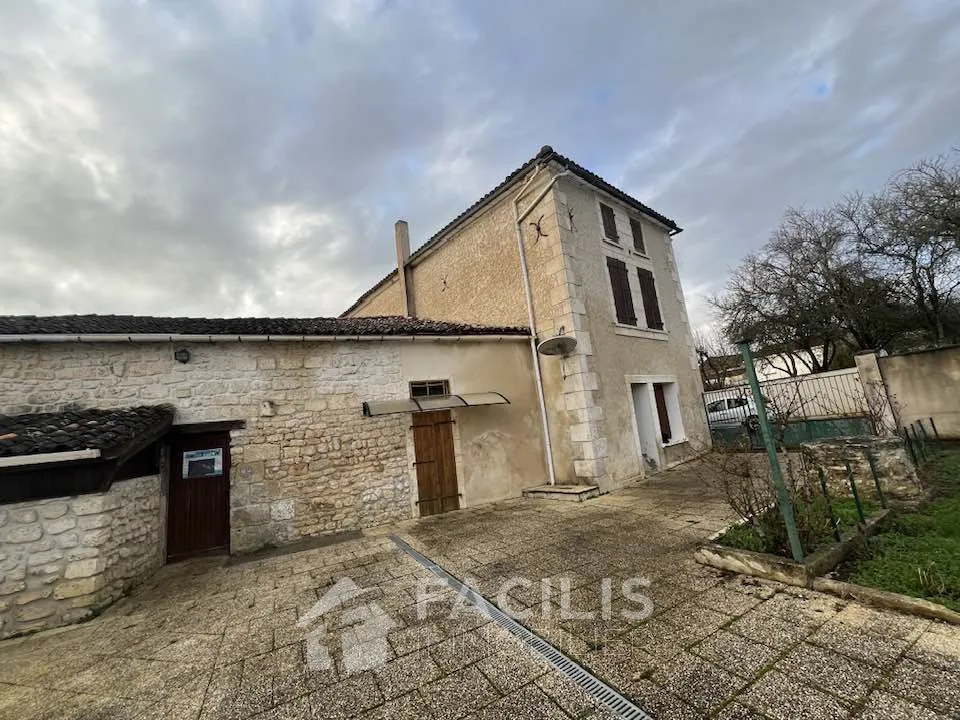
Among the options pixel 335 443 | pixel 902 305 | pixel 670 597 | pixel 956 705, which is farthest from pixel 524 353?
pixel 902 305

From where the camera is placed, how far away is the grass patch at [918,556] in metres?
2.96

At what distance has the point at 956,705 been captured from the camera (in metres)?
1.99

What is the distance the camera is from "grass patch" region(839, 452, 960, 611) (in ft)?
9.70

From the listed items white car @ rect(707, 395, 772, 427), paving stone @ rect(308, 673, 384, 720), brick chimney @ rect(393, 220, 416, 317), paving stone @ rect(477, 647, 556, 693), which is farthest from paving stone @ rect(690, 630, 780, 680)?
brick chimney @ rect(393, 220, 416, 317)

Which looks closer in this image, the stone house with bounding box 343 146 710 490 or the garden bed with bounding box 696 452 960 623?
the garden bed with bounding box 696 452 960 623

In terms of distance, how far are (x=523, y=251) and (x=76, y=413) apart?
27.4 ft

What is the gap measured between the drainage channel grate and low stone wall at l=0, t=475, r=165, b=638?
153 inches

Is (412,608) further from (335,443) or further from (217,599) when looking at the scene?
(335,443)

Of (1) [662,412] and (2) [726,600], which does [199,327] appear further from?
(1) [662,412]

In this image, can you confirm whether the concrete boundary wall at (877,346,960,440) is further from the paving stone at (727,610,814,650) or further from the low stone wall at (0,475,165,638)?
the low stone wall at (0,475,165,638)

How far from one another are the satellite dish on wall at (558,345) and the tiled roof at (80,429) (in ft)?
21.3

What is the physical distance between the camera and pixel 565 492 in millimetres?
7660

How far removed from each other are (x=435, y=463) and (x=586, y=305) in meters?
4.72

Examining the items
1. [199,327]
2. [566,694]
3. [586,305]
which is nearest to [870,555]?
[566,694]
